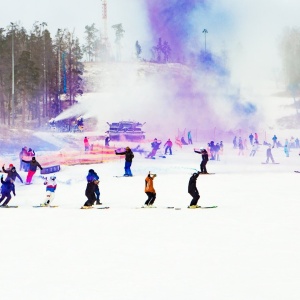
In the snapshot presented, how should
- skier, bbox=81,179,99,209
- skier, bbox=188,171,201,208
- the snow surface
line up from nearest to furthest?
the snow surface
skier, bbox=188,171,201,208
skier, bbox=81,179,99,209

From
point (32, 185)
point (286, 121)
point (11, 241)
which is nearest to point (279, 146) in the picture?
point (286, 121)

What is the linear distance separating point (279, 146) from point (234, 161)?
1455 centimetres

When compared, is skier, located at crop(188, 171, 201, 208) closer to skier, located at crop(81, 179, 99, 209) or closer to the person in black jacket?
the person in black jacket

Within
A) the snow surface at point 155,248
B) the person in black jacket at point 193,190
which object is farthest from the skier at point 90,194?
the person in black jacket at point 193,190

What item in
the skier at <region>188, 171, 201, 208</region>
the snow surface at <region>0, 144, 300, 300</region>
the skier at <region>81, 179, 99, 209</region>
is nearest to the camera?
the snow surface at <region>0, 144, 300, 300</region>

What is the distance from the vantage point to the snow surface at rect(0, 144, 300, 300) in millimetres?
6938

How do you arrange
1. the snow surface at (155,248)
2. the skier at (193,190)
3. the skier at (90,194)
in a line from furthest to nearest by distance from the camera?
the skier at (90,194) → the skier at (193,190) → the snow surface at (155,248)

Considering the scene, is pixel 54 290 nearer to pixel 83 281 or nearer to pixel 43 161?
pixel 83 281

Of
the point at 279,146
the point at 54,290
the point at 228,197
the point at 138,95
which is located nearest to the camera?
the point at 54,290

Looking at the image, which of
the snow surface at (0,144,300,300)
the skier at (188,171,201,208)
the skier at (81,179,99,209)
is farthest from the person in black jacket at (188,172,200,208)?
the skier at (81,179,99,209)

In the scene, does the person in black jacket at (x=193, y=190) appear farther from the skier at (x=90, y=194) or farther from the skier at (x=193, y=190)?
the skier at (x=90, y=194)

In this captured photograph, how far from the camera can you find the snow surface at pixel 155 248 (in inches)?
273

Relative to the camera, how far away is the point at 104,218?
42.6 feet

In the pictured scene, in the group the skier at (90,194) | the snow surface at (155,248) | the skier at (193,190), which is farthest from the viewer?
the skier at (90,194)
